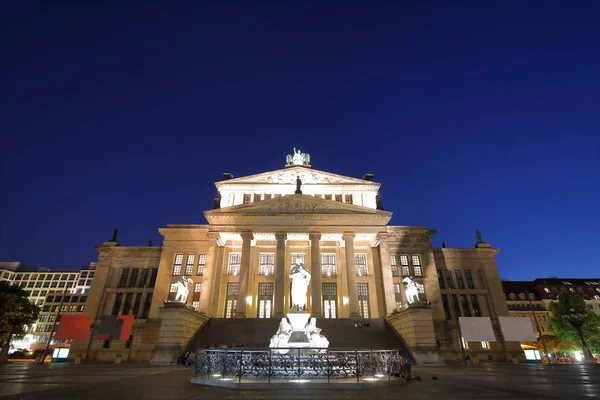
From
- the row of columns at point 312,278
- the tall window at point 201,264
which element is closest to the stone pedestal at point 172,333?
the row of columns at point 312,278

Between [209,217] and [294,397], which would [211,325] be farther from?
[294,397]

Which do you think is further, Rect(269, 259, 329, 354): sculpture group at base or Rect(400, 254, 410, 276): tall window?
Rect(400, 254, 410, 276): tall window

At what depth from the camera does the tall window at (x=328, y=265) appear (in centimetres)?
4450

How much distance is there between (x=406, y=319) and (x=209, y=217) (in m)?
24.5

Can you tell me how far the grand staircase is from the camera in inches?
1169

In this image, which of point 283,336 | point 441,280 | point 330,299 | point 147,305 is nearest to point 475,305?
point 441,280

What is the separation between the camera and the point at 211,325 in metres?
34.0

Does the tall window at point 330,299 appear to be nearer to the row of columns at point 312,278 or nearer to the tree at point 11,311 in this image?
the row of columns at point 312,278

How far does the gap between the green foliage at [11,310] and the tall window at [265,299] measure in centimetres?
2697

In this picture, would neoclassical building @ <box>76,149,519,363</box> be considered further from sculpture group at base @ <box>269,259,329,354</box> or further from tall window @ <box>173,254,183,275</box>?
sculpture group at base @ <box>269,259,329,354</box>

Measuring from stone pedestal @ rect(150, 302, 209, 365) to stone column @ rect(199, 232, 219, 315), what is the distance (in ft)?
21.0

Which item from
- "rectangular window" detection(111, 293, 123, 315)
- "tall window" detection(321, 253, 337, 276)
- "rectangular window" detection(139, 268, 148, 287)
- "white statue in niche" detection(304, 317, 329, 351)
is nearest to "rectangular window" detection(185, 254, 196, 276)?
"rectangular window" detection(139, 268, 148, 287)

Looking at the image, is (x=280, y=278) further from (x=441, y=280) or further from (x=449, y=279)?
(x=449, y=279)

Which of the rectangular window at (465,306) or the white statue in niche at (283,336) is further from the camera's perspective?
the rectangular window at (465,306)
